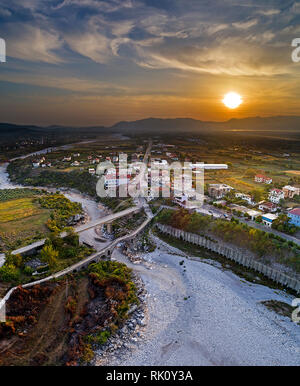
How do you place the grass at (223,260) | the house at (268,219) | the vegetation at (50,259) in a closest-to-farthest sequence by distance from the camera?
1. the vegetation at (50,259)
2. the grass at (223,260)
3. the house at (268,219)

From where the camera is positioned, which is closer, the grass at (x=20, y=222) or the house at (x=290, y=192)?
the grass at (x=20, y=222)

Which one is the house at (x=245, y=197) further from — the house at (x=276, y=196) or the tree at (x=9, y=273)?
the tree at (x=9, y=273)

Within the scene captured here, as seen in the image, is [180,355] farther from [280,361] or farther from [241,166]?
[241,166]

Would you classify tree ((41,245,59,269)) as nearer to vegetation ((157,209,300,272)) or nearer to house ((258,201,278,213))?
vegetation ((157,209,300,272))

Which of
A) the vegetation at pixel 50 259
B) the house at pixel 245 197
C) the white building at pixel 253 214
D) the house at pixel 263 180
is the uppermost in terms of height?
the house at pixel 263 180

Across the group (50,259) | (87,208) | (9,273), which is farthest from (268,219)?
(87,208)

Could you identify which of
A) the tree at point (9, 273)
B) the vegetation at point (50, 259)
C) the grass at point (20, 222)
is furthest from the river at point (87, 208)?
the grass at point (20, 222)

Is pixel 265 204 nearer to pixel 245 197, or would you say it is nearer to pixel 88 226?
pixel 245 197
